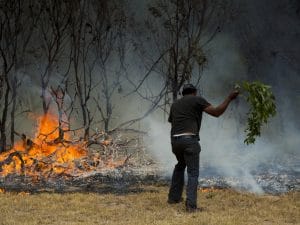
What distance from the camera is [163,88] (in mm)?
16250

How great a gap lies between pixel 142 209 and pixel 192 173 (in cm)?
90

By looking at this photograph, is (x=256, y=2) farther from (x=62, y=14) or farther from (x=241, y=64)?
(x=62, y=14)

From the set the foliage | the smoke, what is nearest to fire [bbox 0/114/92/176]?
the foliage

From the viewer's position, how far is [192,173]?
745 cm

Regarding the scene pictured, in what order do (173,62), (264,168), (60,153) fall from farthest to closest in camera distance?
(173,62)
(264,168)
(60,153)

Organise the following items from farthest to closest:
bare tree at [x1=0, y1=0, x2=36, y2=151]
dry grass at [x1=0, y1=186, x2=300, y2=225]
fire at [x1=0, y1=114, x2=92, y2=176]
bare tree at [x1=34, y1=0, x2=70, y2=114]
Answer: bare tree at [x1=34, y1=0, x2=70, y2=114] < bare tree at [x1=0, y1=0, x2=36, y2=151] < fire at [x1=0, y1=114, x2=92, y2=176] < dry grass at [x1=0, y1=186, x2=300, y2=225]

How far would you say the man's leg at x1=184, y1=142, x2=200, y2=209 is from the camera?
24.1ft

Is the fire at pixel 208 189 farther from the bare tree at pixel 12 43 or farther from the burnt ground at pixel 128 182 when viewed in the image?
the bare tree at pixel 12 43

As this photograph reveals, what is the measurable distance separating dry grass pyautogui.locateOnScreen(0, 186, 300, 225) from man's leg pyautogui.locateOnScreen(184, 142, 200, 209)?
7.9 inches

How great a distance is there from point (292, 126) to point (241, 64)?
278 centimetres

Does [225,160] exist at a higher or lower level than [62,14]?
lower

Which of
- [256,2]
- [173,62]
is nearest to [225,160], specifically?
[173,62]

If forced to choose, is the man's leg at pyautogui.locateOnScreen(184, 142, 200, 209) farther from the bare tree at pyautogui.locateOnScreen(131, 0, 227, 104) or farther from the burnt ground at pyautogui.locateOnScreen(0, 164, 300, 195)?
the bare tree at pyautogui.locateOnScreen(131, 0, 227, 104)

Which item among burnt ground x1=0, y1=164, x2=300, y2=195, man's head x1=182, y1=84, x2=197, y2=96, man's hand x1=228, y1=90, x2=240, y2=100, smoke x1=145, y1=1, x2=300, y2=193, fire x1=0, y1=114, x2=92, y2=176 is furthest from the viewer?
smoke x1=145, y1=1, x2=300, y2=193
